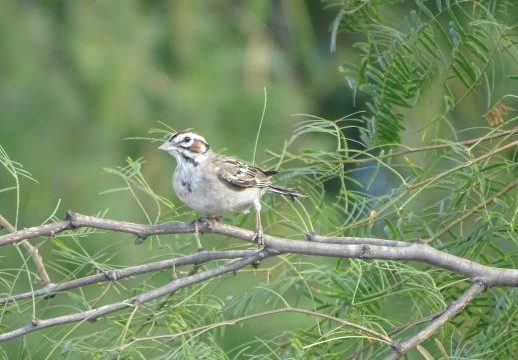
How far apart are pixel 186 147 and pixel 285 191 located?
560 mm

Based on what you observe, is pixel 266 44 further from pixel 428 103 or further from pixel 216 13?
pixel 428 103

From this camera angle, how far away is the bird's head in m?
4.03

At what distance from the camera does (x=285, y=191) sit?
142 inches

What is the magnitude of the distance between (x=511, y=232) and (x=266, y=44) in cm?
564

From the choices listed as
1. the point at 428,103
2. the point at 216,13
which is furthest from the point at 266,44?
the point at 428,103

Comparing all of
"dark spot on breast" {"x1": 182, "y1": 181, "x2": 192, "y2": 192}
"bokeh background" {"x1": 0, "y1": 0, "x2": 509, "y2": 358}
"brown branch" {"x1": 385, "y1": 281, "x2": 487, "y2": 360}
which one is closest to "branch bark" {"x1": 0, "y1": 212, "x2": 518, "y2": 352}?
"brown branch" {"x1": 385, "y1": 281, "x2": 487, "y2": 360}

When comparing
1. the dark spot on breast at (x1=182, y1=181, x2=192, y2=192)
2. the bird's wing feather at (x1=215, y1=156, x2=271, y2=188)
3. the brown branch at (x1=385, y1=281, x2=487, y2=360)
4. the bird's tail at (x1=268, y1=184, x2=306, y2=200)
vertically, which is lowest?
the bird's wing feather at (x1=215, y1=156, x2=271, y2=188)

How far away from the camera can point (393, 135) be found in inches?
134

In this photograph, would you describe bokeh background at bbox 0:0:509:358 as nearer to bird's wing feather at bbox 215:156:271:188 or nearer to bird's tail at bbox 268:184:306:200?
bird's wing feather at bbox 215:156:271:188

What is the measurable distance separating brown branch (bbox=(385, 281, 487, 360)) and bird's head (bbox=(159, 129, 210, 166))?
140 cm

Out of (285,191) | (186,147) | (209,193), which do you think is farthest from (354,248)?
(186,147)

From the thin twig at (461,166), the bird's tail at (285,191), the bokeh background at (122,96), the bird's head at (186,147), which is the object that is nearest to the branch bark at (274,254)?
the thin twig at (461,166)

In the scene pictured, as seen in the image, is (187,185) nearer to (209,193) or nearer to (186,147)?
(209,193)

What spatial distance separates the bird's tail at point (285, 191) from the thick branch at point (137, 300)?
74 centimetres
